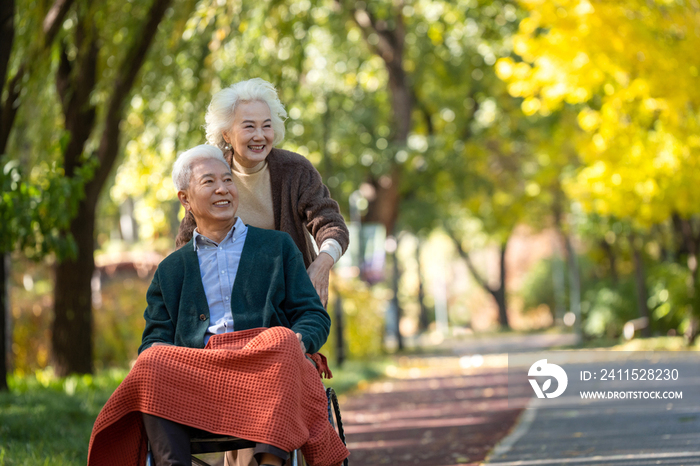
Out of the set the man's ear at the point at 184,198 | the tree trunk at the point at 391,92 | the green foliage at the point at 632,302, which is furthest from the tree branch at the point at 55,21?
the green foliage at the point at 632,302

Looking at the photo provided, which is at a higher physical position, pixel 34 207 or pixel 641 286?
pixel 34 207

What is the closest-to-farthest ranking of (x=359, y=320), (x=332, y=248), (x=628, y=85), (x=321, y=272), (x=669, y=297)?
(x=321, y=272) < (x=332, y=248) < (x=628, y=85) < (x=359, y=320) < (x=669, y=297)

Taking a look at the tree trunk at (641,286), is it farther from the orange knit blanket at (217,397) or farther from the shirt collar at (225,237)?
the orange knit blanket at (217,397)

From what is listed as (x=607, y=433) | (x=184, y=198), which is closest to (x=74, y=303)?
(x=607, y=433)

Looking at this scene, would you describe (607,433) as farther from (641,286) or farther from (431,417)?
(641,286)

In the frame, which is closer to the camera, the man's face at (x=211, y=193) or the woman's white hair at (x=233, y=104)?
the man's face at (x=211, y=193)

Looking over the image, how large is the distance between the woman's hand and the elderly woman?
0.19 ft

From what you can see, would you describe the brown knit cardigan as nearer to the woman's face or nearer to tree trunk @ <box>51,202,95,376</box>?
the woman's face

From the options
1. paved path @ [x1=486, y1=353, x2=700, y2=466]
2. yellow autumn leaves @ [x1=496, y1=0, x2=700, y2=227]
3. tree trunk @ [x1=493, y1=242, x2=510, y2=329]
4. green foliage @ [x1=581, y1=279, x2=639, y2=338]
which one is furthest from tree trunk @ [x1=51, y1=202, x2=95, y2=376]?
tree trunk @ [x1=493, y1=242, x2=510, y2=329]

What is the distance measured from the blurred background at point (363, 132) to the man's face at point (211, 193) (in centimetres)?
361

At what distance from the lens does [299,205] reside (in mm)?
4465

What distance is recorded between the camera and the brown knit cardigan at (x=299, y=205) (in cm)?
439

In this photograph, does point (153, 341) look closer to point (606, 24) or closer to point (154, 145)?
point (154, 145)

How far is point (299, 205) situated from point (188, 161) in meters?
0.68
